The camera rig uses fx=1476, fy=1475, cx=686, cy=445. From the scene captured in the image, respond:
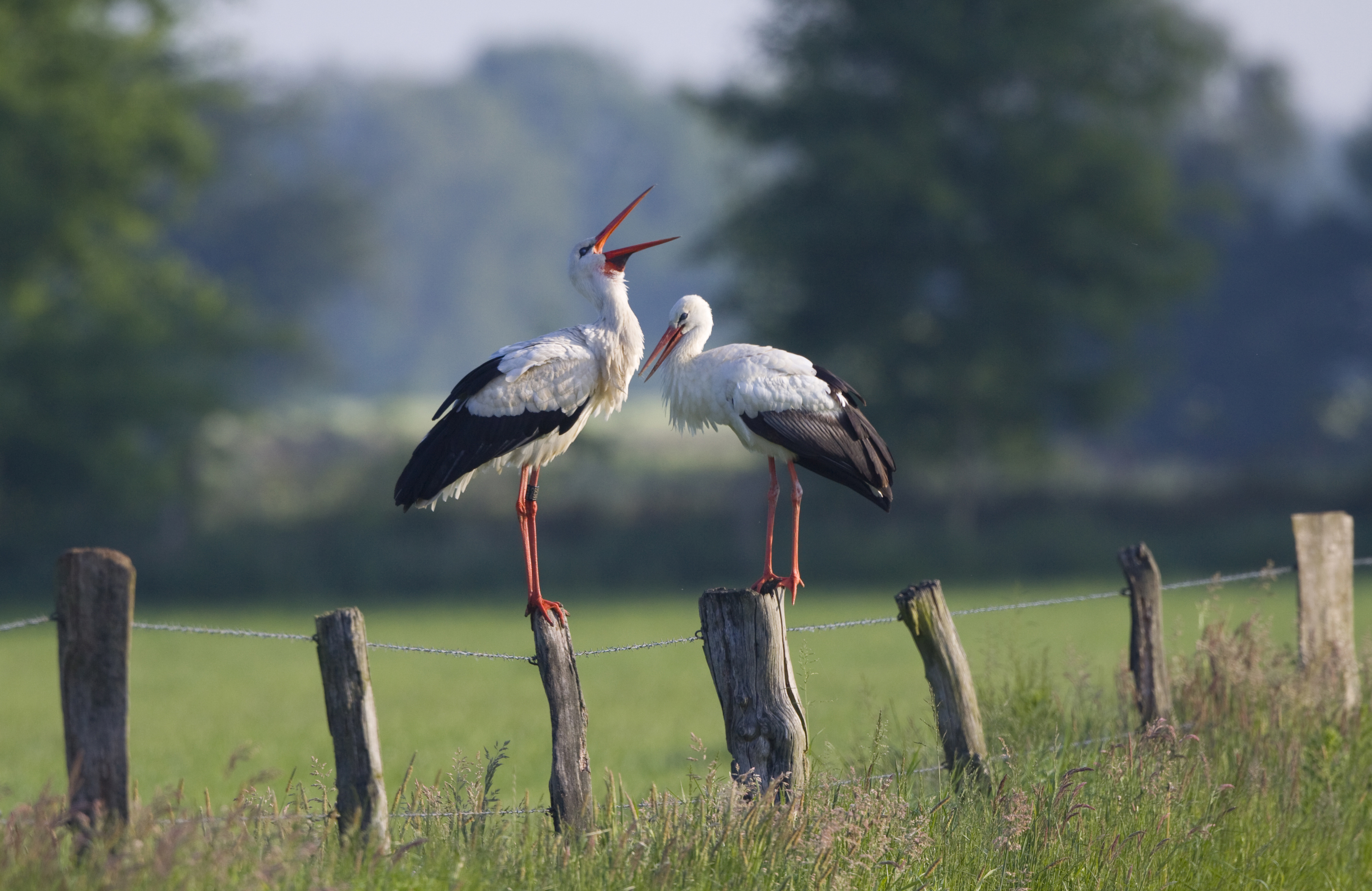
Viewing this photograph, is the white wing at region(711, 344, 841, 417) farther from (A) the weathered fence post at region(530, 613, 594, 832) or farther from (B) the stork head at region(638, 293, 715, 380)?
(A) the weathered fence post at region(530, 613, 594, 832)

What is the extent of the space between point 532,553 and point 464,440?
2.02ft

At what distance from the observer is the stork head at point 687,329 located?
7402mm

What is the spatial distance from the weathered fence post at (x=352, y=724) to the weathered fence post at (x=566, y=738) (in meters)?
0.64

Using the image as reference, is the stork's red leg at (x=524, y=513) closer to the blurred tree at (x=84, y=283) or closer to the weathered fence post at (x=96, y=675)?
the weathered fence post at (x=96, y=675)

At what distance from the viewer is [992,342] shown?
30.4 m

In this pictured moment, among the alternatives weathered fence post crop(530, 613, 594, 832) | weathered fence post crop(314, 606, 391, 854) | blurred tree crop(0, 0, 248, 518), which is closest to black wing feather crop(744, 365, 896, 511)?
weathered fence post crop(530, 613, 594, 832)

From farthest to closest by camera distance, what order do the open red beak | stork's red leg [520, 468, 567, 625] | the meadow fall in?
the open red beak
stork's red leg [520, 468, 567, 625]
the meadow

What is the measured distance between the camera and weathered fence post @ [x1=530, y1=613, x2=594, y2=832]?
5109 millimetres

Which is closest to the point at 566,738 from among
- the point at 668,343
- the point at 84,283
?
the point at 668,343

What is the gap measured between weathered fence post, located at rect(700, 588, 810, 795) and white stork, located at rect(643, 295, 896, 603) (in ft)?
4.19

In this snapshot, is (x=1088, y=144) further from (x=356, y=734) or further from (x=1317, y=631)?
(x=356, y=734)

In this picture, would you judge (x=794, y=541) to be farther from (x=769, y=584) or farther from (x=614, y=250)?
(x=614, y=250)

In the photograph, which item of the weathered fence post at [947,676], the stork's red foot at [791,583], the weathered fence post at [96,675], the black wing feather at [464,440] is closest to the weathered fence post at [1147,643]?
the weathered fence post at [947,676]

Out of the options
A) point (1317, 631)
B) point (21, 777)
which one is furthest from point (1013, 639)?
point (21, 777)
